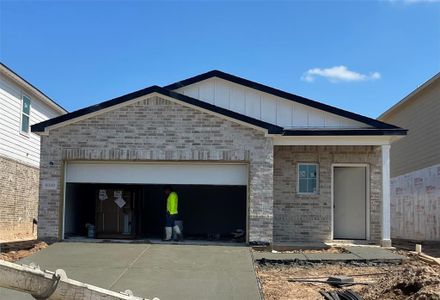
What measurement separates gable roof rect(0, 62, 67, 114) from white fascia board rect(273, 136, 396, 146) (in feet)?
37.0

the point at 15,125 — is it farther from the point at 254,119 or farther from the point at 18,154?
the point at 254,119

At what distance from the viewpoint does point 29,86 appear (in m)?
23.2

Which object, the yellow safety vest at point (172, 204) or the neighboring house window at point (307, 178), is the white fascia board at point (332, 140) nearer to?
the neighboring house window at point (307, 178)

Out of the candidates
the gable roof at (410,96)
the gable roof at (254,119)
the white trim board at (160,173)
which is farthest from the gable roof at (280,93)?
the gable roof at (410,96)

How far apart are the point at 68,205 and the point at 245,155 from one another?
18.6 ft

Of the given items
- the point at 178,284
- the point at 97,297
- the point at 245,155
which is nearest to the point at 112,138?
the point at 245,155

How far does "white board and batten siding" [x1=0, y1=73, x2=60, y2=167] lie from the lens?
829 inches

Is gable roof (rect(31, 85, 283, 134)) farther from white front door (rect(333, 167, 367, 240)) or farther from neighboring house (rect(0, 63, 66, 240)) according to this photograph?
neighboring house (rect(0, 63, 66, 240))

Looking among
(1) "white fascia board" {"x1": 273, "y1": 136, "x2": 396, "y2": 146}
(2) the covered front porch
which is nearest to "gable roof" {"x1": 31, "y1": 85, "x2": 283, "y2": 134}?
(1) "white fascia board" {"x1": 273, "y1": 136, "x2": 396, "y2": 146}

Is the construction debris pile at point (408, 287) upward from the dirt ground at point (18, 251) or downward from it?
upward

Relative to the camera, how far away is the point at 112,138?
15.1m

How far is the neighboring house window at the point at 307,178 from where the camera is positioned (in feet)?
55.8

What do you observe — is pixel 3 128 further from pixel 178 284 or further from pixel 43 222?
pixel 178 284

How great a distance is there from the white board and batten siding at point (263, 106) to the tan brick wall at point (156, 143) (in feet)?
8.36
